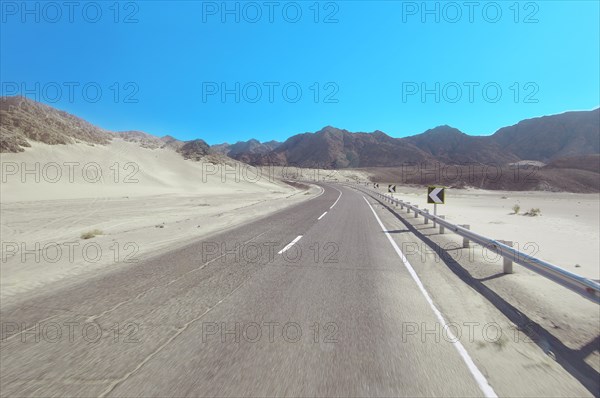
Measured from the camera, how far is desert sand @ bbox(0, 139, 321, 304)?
8.16 meters

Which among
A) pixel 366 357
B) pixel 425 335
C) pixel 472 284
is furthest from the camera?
pixel 472 284

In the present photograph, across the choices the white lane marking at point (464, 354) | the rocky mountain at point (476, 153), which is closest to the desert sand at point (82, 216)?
the white lane marking at point (464, 354)

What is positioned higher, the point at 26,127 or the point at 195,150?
the point at 26,127

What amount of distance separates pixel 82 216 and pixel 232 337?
18.4 m

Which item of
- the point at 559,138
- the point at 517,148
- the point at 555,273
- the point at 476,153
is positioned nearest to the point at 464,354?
the point at 555,273

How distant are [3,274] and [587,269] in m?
12.4

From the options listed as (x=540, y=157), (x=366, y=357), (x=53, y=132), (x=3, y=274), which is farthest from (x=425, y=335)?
(x=540, y=157)

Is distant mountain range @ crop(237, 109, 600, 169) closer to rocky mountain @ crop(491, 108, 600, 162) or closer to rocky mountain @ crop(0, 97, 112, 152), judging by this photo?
rocky mountain @ crop(491, 108, 600, 162)

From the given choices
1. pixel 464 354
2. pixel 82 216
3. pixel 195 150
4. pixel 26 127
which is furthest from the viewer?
pixel 195 150

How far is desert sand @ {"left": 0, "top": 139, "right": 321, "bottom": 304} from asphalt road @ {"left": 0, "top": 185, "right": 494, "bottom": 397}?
178cm

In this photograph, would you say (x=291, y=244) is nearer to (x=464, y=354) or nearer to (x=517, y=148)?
(x=464, y=354)

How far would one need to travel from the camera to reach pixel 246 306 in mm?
5172

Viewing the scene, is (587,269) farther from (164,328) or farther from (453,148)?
(453,148)

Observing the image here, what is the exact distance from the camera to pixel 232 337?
416cm
